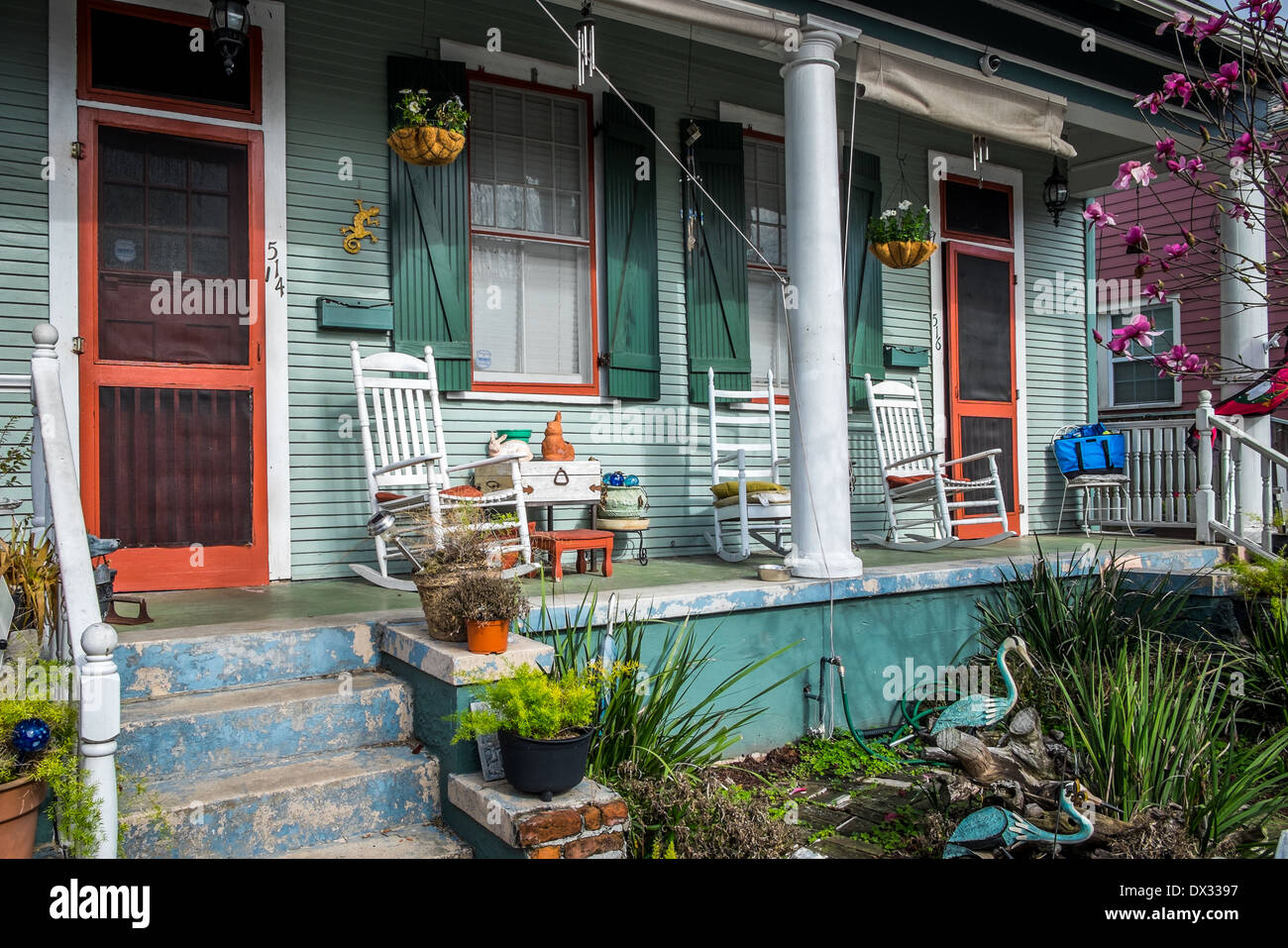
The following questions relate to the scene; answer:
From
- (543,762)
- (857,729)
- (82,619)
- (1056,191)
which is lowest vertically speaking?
(857,729)

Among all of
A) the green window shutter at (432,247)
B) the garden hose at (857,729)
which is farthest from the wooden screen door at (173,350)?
the garden hose at (857,729)

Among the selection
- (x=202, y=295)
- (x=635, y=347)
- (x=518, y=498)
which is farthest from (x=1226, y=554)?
(x=202, y=295)

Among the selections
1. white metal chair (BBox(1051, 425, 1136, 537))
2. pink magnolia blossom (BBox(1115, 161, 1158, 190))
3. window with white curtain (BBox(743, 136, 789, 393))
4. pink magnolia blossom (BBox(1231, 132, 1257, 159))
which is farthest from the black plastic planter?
white metal chair (BBox(1051, 425, 1136, 537))

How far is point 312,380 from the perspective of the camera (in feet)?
15.7

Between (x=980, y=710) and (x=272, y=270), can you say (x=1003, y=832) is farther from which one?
(x=272, y=270)

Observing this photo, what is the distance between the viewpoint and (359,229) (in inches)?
192

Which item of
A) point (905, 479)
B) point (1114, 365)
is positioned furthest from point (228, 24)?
point (1114, 365)

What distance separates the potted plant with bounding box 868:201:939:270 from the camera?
239 inches

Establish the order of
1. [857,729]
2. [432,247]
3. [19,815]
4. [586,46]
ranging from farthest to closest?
1. [432,247]
2. [857,729]
3. [586,46]
4. [19,815]

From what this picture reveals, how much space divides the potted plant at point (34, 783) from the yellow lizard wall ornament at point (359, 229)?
10.1 ft

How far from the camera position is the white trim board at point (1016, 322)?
700 cm

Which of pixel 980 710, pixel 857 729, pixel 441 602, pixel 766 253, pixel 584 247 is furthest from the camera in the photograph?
pixel 766 253

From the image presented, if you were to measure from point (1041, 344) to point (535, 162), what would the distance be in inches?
172

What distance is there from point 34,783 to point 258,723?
0.76 meters
